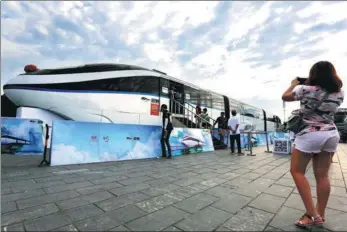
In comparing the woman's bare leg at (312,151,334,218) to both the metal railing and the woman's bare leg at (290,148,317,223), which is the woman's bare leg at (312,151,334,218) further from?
the metal railing

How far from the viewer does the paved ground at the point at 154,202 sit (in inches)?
77.9

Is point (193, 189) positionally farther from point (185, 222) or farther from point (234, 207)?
point (185, 222)

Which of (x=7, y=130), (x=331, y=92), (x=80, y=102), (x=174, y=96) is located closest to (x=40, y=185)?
(x=331, y=92)

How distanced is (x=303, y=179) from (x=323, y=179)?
19cm

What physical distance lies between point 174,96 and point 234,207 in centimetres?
833

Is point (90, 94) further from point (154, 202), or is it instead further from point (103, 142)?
point (154, 202)

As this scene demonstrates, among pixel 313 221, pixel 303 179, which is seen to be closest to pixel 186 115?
pixel 303 179

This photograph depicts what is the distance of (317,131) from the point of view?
1974mm

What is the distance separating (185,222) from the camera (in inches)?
79.6

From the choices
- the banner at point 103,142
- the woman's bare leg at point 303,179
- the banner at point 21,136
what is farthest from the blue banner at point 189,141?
the woman's bare leg at point 303,179

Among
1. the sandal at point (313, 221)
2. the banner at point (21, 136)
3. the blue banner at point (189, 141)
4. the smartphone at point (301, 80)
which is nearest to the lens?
the sandal at point (313, 221)

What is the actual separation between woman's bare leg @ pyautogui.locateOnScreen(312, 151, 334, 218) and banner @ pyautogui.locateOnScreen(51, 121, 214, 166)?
530 centimetres

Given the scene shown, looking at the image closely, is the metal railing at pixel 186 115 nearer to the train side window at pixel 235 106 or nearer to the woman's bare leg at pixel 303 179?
the train side window at pixel 235 106

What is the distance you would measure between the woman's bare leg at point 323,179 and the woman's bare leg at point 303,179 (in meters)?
0.11
